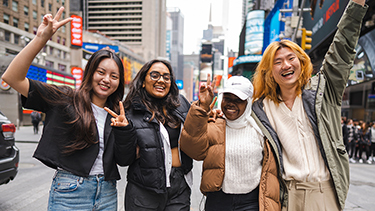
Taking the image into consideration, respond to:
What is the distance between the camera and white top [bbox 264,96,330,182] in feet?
7.04

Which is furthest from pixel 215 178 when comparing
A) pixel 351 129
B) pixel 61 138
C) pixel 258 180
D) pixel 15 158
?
pixel 351 129

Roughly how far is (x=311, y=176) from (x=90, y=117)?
78.7 inches

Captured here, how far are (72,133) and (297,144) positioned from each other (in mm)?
1983

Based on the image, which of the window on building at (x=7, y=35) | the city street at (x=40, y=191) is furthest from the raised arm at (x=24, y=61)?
the window on building at (x=7, y=35)

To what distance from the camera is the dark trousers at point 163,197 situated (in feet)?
7.44

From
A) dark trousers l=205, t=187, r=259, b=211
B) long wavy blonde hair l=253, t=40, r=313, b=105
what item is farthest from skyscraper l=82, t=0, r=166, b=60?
dark trousers l=205, t=187, r=259, b=211

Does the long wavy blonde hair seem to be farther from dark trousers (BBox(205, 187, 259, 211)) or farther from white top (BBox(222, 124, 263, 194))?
dark trousers (BBox(205, 187, 259, 211))

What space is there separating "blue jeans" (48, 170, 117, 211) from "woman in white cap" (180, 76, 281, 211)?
0.85 meters

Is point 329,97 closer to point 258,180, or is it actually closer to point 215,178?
point 258,180

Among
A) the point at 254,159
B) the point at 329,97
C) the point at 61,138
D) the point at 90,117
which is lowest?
the point at 254,159

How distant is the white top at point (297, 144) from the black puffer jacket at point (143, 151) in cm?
93

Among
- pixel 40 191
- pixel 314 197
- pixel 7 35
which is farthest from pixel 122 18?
pixel 314 197

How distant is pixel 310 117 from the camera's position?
7.36 ft

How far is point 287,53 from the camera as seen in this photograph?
2.36m
